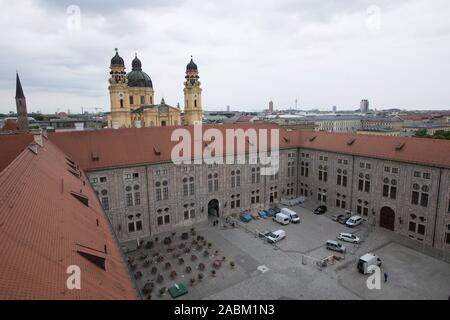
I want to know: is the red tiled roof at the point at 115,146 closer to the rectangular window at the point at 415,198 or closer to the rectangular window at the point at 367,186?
the rectangular window at the point at 367,186

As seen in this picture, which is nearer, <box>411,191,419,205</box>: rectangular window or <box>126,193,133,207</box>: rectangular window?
<box>411,191,419,205</box>: rectangular window

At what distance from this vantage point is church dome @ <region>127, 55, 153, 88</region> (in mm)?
74625

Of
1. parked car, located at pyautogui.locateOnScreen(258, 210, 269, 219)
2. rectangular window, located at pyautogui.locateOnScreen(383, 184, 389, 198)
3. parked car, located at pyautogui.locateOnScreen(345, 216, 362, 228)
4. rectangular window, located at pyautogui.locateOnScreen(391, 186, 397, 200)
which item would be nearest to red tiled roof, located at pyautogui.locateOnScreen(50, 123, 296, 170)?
parked car, located at pyautogui.locateOnScreen(258, 210, 269, 219)

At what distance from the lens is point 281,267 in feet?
99.0

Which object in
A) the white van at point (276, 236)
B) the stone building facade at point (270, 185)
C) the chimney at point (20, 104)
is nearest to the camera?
the stone building facade at point (270, 185)

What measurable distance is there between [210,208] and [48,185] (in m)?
27.9

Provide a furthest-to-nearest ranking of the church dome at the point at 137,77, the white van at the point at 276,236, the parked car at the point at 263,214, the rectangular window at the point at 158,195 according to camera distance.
A: 1. the church dome at the point at 137,77
2. the parked car at the point at 263,214
3. the rectangular window at the point at 158,195
4. the white van at the point at 276,236

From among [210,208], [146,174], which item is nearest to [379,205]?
[210,208]

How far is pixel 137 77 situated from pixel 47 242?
68.2m

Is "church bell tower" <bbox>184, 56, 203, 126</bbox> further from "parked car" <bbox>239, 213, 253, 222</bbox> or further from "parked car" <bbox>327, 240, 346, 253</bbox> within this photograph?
"parked car" <bbox>327, 240, 346, 253</bbox>


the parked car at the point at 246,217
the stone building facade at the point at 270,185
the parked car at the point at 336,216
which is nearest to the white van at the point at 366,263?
the stone building facade at the point at 270,185

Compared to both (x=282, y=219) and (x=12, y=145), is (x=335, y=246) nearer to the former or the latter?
(x=282, y=219)

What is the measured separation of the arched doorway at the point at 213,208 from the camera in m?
43.8

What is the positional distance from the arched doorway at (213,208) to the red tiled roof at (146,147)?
9996 millimetres
